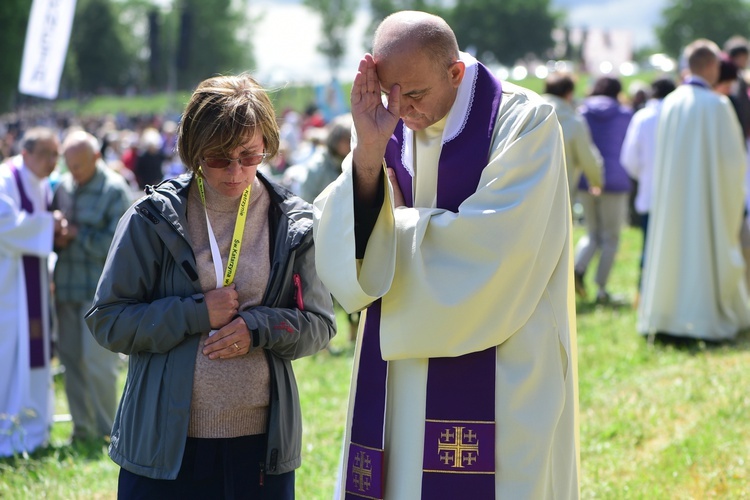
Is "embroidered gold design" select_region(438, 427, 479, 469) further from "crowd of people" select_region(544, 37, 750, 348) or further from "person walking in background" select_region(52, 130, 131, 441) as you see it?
"crowd of people" select_region(544, 37, 750, 348)

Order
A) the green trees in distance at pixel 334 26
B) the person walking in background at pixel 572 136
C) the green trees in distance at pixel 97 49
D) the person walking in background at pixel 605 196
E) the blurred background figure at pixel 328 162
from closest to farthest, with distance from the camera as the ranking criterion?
the blurred background figure at pixel 328 162 → the person walking in background at pixel 572 136 → the person walking in background at pixel 605 196 → the green trees in distance at pixel 97 49 → the green trees in distance at pixel 334 26

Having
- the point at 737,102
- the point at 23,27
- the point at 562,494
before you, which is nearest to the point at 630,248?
the point at 737,102

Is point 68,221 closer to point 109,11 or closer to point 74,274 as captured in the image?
point 74,274

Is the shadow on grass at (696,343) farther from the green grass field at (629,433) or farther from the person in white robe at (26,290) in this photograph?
the person in white robe at (26,290)

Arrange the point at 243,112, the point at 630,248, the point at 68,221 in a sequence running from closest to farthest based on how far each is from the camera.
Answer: the point at 243,112 → the point at 68,221 → the point at 630,248

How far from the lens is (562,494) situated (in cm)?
327

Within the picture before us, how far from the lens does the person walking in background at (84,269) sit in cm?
670

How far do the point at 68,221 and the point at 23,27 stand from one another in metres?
41.8

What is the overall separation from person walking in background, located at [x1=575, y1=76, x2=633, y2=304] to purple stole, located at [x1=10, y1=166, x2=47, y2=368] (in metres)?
5.13

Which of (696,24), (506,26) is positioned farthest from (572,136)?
(506,26)

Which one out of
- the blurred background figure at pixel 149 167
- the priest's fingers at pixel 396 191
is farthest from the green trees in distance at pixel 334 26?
the priest's fingers at pixel 396 191

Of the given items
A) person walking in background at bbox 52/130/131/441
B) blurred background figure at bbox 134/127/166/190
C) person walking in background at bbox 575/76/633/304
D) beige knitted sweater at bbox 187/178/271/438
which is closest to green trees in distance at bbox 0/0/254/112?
blurred background figure at bbox 134/127/166/190

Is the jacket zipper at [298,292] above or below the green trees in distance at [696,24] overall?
below

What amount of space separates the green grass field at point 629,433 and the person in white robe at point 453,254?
1.89 meters
